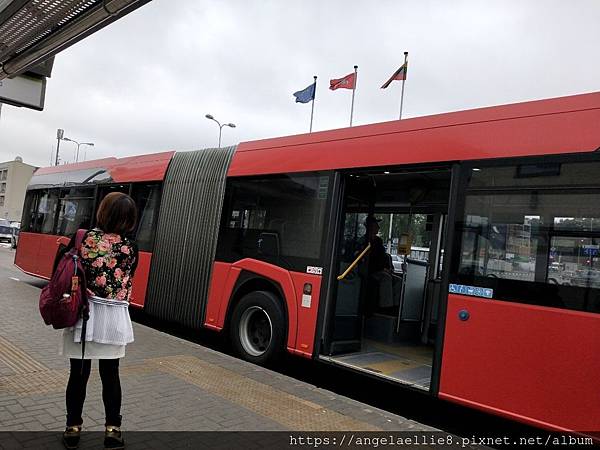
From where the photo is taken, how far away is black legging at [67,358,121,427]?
3.18 m

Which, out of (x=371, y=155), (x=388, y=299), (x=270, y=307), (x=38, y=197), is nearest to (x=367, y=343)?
(x=388, y=299)

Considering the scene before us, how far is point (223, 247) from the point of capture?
23.2ft

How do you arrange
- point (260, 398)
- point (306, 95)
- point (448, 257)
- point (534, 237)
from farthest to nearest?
point (306, 95) → point (448, 257) → point (260, 398) → point (534, 237)

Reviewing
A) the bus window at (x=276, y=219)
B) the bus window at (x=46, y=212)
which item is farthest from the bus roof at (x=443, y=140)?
the bus window at (x=46, y=212)

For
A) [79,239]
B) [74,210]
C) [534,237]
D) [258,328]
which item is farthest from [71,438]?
[74,210]

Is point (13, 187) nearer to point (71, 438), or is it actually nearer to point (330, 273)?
point (330, 273)

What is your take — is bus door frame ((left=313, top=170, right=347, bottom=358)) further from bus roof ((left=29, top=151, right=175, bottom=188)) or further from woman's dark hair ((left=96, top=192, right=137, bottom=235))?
bus roof ((left=29, top=151, right=175, bottom=188))

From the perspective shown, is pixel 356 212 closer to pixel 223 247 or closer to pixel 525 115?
pixel 223 247

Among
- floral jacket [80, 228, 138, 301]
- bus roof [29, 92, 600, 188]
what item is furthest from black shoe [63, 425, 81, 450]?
bus roof [29, 92, 600, 188]

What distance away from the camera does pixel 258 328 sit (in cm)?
662

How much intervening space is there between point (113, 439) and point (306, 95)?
61.6ft

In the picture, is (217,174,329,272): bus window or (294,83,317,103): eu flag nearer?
(217,174,329,272): bus window

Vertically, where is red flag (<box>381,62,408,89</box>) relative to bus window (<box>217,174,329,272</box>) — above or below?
above

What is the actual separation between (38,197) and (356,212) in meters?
9.49
